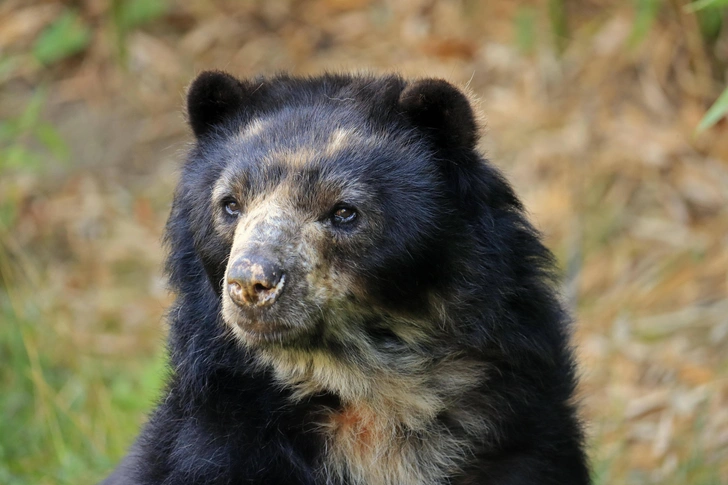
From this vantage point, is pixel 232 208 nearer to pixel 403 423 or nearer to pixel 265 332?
pixel 265 332

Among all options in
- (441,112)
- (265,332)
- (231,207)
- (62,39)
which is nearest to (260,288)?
(265,332)

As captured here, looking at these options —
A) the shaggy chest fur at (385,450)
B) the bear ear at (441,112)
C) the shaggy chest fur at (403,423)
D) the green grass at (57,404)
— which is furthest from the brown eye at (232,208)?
the green grass at (57,404)

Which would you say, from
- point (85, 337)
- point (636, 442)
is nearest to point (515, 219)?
point (636, 442)

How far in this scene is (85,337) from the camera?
30.4 feet

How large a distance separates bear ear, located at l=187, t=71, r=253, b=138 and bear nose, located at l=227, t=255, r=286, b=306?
1.14m

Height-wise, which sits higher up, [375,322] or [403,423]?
[375,322]

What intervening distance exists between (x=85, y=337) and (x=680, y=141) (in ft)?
18.5

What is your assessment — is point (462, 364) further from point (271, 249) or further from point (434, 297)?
point (271, 249)

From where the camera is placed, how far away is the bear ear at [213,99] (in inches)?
197

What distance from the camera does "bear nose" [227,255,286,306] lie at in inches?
164

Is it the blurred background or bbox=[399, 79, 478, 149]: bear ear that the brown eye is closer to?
bbox=[399, 79, 478, 149]: bear ear

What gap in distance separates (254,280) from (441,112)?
1.23 metres

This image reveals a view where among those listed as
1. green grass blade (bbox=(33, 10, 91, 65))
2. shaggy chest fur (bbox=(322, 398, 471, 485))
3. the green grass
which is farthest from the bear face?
green grass blade (bbox=(33, 10, 91, 65))

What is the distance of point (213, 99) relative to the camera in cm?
508
